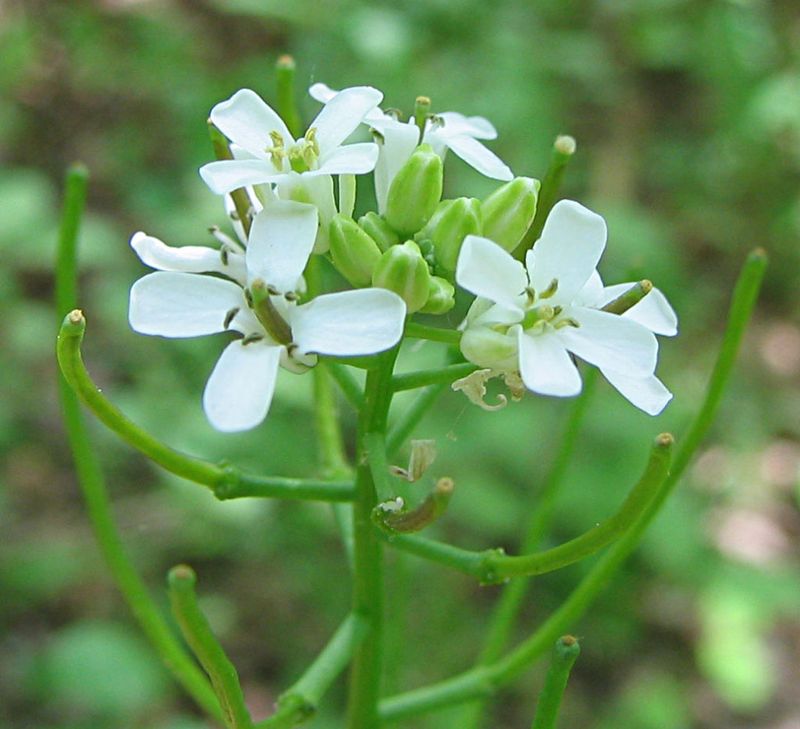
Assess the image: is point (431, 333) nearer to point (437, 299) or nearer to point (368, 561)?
point (437, 299)

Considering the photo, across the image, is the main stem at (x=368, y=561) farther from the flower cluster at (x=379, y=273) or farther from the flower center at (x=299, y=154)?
the flower center at (x=299, y=154)

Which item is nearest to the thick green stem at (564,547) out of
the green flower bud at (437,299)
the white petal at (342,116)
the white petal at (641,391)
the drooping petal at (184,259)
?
the white petal at (641,391)

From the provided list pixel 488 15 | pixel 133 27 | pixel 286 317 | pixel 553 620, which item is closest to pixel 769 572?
pixel 553 620

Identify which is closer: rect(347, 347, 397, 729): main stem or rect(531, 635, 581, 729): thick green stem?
rect(531, 635, 581, 729): thick green stem

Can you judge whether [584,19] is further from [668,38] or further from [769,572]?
[769,572]

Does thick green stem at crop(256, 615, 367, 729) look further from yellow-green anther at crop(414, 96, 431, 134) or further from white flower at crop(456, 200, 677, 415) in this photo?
yellow-green anther at crop(414, 96, 431, 134)

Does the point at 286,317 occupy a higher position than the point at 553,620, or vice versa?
the point at 286,317

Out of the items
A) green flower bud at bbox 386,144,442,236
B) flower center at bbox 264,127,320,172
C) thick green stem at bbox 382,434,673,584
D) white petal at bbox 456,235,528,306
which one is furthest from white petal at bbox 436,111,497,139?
thick green stem at bbox 382,434,673,584

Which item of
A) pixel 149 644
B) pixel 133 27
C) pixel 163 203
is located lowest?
pixel 149 644
